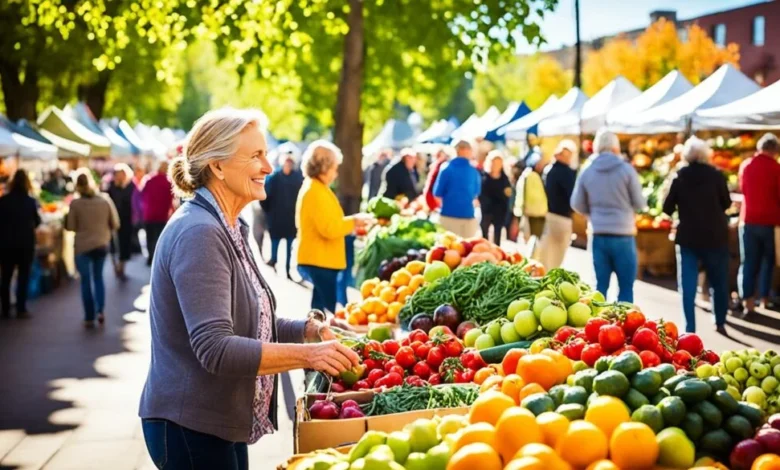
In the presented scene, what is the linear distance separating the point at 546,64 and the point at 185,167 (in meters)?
66.0

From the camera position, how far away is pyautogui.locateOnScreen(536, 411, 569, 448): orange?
3.00m

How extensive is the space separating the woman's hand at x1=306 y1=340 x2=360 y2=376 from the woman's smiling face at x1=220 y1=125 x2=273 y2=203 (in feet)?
1.78

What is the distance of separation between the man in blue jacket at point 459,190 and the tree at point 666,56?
42.5 meters

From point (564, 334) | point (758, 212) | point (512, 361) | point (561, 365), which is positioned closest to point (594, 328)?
A: point (564, 334)

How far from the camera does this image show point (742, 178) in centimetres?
1166

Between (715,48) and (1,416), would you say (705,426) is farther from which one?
(715,48)

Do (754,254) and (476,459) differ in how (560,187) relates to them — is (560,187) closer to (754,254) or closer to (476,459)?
(754,254)

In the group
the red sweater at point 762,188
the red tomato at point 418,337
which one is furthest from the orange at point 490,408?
the red sweater at point 762,188

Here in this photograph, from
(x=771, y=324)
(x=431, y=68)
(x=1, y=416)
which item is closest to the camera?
(x=1, y=416)

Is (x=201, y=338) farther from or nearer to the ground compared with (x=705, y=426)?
farther from the ground

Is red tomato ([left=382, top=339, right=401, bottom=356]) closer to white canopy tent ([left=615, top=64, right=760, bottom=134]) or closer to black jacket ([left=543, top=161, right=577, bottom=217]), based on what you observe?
black jacket ([left=543, top=161, right=577, bottom=217])

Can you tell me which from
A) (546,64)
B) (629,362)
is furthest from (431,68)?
(546,64)

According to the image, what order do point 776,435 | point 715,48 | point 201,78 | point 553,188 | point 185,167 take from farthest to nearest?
point 201,78, point 715,48, point 553,188, point 185,167, point 776,435

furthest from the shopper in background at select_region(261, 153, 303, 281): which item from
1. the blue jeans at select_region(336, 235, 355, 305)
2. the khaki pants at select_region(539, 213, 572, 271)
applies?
the khaki pants at select_region(539, 213, 572, 271)
